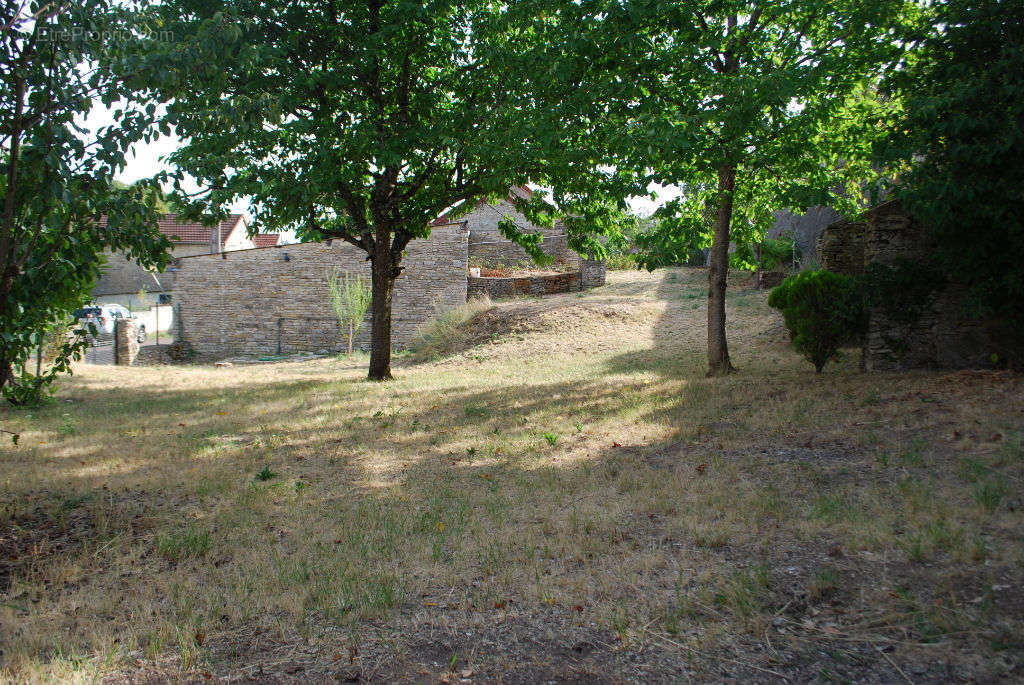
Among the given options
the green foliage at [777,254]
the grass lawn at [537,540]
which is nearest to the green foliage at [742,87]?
the grass lawn at [537,540]

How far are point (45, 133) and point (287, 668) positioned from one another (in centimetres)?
311

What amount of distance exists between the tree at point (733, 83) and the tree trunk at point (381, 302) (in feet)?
16.5

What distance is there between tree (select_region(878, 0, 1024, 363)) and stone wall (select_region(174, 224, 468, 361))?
16883 millimetres

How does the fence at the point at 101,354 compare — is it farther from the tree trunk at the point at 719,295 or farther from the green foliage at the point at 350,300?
the tree trunk at the point at 719,295

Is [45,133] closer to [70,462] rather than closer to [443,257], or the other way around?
[70,462]

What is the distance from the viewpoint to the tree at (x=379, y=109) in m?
9.48

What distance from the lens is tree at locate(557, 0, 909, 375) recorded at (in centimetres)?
809

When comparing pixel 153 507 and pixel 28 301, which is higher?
pixel 28 301

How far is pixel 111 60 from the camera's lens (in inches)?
157

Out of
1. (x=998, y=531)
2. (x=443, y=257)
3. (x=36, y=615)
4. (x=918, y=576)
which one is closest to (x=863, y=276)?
(x=998, y=531)

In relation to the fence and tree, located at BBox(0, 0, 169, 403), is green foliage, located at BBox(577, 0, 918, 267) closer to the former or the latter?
tree, located at BBox(0, 0, 169, 403)

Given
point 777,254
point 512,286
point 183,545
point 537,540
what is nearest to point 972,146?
point 537,540

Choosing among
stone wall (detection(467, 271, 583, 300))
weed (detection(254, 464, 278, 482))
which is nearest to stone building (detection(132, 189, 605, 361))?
stone wall (detection(467, 271, 583, 300))

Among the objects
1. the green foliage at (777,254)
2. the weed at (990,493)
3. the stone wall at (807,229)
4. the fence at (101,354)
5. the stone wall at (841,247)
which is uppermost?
the stone wall at (807,229)
